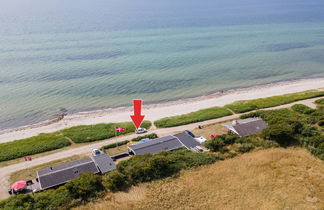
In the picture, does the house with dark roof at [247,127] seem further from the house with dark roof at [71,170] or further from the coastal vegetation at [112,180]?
the house with dark roof at [71,170]

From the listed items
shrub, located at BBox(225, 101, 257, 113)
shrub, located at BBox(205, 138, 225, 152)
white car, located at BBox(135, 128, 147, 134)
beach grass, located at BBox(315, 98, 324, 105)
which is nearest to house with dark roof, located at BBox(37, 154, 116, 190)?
white car, located at BBox(135, 128, 147, 134)

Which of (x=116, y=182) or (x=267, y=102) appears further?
(x=267, y=102)

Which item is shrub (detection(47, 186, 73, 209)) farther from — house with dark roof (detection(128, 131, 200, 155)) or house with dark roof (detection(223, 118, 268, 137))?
house with dark roof (detection(223, 118, 268, 137))

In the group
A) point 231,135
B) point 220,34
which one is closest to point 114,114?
point 231,135

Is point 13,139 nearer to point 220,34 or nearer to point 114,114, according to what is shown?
point 114,114

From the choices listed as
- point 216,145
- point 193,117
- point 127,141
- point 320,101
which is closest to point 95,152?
point 127,141

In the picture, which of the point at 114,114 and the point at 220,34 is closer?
the point at 114,114

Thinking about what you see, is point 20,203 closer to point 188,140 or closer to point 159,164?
point 159,164

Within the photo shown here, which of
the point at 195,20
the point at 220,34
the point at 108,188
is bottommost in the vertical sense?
the point at 108,188
